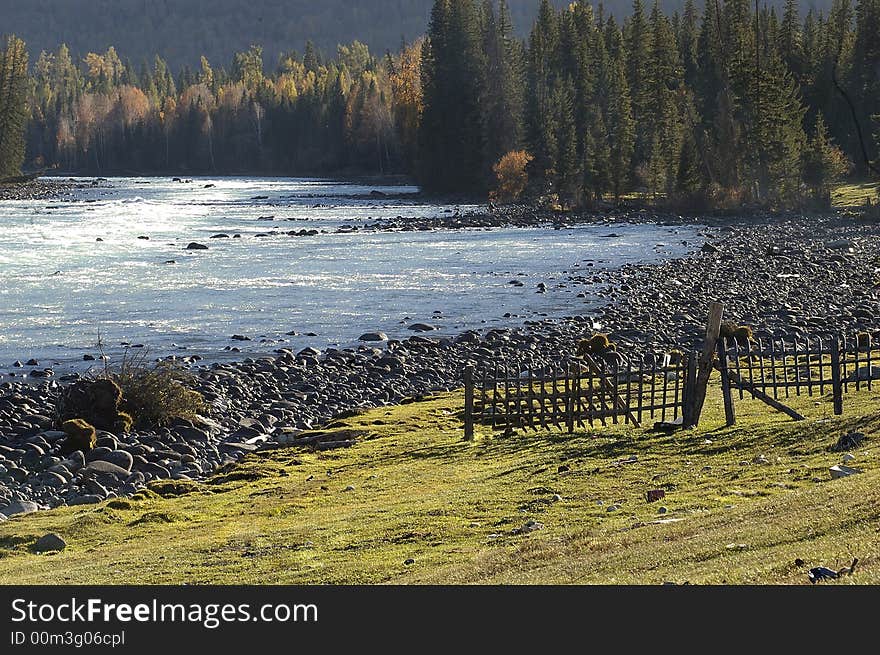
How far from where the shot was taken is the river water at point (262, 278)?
3003 centimetres

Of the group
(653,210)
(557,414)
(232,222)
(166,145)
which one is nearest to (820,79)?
(653,210)

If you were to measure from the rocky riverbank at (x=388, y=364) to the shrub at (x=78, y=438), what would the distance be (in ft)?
0.65

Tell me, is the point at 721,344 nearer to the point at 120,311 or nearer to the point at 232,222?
the point at 120,311

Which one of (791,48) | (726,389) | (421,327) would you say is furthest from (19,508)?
(791,48)

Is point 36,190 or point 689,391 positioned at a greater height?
point 36,190

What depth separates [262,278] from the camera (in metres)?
42.1

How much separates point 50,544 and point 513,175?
78.4 metres

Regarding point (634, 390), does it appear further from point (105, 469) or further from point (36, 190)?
point (36, 190)

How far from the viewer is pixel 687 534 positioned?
9500 mm

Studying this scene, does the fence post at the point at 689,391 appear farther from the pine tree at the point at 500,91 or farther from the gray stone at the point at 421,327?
the pine tree at the point at 500,91

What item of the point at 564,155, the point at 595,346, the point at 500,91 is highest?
the point at 500,91

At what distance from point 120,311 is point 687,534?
87.1 feet

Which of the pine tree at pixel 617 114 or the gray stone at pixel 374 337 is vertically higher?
the pine tree at pixel 617 114

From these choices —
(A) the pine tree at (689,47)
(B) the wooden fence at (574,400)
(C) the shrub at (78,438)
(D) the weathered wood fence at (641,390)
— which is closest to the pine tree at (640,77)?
(A) the pine tree at (689,47)
